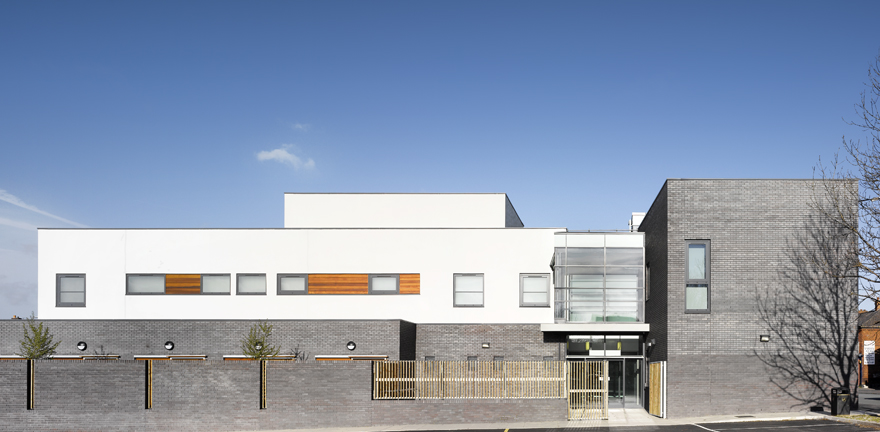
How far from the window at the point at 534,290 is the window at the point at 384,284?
5183mm

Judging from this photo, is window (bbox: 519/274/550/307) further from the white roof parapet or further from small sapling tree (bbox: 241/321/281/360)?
small sapling tree (bbox: 241/321/281/360)

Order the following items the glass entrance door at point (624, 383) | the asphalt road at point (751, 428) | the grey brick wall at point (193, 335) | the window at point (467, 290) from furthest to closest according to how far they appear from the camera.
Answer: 1. the window at point (467, 290)
2. the glass entrance door at point (624, 383)
3. the grey brick wall at point (193, 335)
4. the asphalt road at point (751, 428)

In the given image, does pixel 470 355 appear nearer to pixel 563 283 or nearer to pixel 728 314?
pixel 563 283

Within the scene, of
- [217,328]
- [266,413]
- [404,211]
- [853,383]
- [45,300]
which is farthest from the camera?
[404,211]

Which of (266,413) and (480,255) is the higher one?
(480,255)

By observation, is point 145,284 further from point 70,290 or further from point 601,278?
point 601,278

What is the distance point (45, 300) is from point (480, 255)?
723 inches

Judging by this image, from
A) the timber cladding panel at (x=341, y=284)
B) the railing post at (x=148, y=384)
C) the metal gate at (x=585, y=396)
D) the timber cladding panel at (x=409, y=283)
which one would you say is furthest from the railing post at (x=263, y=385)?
the metal gate at (x=585, y=396)

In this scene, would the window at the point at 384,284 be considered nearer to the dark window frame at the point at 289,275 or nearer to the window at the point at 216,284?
the dark window frame at the point at 289,275

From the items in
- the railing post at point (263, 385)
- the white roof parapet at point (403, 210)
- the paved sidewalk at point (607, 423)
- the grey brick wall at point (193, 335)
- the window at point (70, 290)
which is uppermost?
the white roof parapet at point (403, 210)

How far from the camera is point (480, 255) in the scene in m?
29.0

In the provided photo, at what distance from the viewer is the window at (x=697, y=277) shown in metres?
24.1

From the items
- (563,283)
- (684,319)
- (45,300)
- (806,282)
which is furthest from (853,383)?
(45,300)

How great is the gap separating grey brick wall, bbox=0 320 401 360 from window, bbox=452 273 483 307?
4.46m
